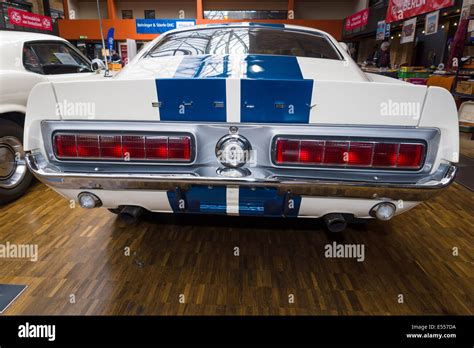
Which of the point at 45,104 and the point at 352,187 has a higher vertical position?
the point at 45,104

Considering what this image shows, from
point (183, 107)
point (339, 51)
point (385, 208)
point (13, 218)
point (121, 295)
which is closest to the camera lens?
point (183, 107)

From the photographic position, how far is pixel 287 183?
1.31 metres

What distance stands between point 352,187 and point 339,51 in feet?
4.15

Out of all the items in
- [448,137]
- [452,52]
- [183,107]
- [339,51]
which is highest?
[452,52]

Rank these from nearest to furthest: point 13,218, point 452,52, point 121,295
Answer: point 121,295 < point 13,218 < point 452,52

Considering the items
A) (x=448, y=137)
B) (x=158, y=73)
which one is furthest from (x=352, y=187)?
(x=158, y=73)

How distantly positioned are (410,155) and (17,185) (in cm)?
302

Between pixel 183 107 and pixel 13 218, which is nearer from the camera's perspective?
pixel 183 107

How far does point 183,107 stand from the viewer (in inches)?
51.8

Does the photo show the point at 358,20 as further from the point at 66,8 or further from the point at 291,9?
the point at 66,8

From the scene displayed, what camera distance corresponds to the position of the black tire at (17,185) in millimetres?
2635
